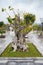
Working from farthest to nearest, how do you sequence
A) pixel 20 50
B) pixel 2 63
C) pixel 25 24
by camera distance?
1. pixel 25 24
2. pixel 20 50
3. pixel 2 63

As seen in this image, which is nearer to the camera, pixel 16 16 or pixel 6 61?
pixel 6 61

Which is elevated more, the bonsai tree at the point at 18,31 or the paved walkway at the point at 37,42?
the bonsai tree at the point at 18,31

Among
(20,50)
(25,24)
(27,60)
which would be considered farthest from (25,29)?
(27,60)

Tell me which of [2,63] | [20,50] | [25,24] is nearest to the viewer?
[2,63]

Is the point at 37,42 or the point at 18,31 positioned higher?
the point at 18,31

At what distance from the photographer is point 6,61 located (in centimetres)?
728

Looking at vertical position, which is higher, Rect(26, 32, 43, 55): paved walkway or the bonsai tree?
the bonsai tree

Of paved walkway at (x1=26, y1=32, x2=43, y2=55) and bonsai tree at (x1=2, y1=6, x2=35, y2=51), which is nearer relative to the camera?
bonsai tree at (x1=2, y1=6, x2=35, y2=51)

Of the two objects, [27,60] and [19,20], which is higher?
[19,20]

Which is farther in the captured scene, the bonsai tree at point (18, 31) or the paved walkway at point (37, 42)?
the paved walkway at point (37, 42)

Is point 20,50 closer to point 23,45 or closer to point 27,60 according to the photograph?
point 23,45

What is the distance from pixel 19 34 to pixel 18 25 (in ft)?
1.48

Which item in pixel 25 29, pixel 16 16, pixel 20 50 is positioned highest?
pixel 16 16

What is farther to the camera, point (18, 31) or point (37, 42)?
point (37, 42)
